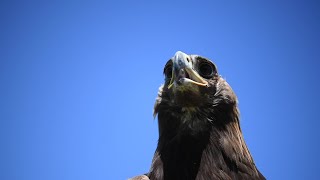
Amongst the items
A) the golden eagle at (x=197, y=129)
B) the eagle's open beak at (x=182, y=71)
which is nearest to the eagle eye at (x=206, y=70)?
the golden eagle at (x=197, y=129)

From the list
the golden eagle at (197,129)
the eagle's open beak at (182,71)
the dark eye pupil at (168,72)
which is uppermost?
the dark eye pupil at (168,72)

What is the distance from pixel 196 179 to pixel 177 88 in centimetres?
120

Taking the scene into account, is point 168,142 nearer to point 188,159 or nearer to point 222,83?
point 188,159

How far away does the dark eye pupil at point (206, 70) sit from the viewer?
5031 millimetres

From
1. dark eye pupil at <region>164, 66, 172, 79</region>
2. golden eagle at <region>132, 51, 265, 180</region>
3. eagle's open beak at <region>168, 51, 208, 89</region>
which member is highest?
dark eye pupil at <region>164, 66, 172, 79</region>

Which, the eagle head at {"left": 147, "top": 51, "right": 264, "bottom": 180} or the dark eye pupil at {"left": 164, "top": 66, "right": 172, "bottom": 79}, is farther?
the dark eye pupil at {"left": 164, "top": 66, "right": 172, "bottom": 79}

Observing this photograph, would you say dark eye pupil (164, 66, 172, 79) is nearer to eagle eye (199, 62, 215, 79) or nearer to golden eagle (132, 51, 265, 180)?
golden eagle (132, 51, 265, 180)

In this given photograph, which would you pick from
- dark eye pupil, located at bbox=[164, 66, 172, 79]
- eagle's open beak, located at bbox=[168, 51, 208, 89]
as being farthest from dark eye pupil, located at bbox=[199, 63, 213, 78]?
dark eye pupil, located at bbox=[164, 66, 172, 79]

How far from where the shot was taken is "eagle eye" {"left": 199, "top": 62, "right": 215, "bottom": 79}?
5031 mm

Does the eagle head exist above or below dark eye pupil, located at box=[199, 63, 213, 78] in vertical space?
below

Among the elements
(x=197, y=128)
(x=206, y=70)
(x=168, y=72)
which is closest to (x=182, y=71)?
(x=168, y=72)

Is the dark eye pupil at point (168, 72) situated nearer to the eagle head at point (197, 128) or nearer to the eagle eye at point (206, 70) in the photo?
the eagle head at point (197, 128)

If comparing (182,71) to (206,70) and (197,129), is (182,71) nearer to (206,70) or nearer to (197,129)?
(206,70)

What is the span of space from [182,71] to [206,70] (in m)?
0.64
